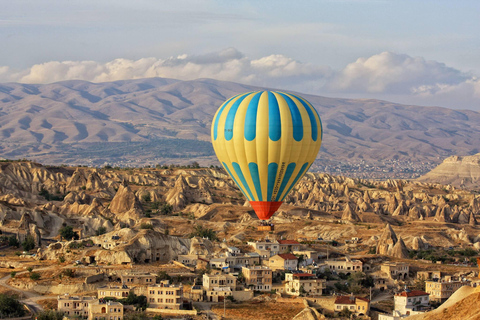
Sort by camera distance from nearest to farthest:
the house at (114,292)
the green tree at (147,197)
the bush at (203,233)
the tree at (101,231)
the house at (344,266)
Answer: the house at (114,292) → the house at (344,266) → the bush at (203,233) → the tree at (101,231) → the green tree at (147,197)

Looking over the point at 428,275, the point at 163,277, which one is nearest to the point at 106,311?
the point at 163,277

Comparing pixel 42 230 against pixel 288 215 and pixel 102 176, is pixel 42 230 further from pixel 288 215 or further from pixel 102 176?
pixel 102 176

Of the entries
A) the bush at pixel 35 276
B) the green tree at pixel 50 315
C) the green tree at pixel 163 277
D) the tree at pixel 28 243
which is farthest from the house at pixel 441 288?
the tree at pixel 28 243

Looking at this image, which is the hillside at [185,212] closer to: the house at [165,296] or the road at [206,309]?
A: the house at [165,296]

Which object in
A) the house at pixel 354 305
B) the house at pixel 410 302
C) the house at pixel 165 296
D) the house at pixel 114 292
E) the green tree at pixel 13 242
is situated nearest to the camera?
the house at pixel 165 296

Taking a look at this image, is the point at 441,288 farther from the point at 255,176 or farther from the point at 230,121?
the point at 230,121
